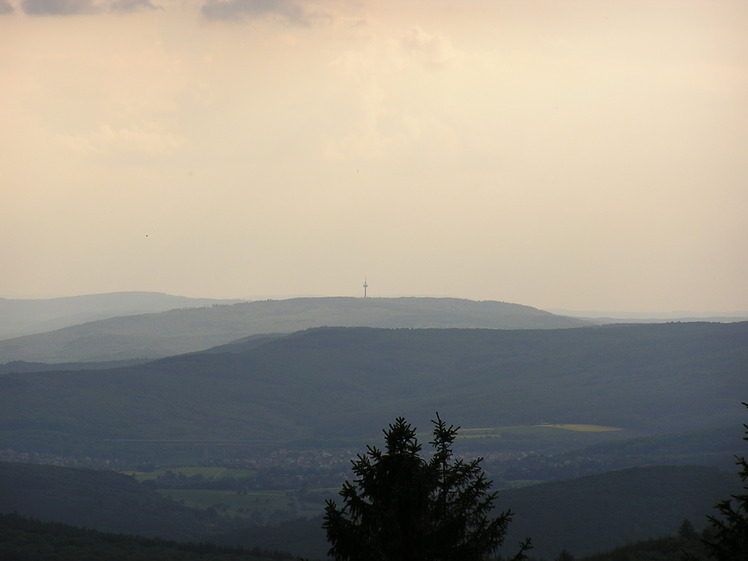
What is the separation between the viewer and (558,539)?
155250 millimetres

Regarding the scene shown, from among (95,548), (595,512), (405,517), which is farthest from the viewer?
(595,512)

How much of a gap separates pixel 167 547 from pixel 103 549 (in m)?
8.14

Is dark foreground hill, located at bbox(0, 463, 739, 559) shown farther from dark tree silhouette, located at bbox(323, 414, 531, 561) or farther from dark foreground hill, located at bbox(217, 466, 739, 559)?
dark tree silhouette, located at bbox(323, 414, 531, 561)

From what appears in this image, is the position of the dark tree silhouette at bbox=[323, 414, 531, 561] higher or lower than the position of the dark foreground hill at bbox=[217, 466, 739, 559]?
higher

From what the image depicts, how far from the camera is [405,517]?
2612cm

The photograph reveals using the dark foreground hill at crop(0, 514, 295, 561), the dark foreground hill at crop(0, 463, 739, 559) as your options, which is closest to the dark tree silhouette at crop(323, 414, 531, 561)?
the dark foreground hill at crop(0, 514, 295, 561)

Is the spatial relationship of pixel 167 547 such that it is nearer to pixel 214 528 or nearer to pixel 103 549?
pixel 103 549

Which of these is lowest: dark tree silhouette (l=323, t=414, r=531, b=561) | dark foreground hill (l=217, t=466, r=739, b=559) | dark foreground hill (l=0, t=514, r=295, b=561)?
dark foreground hill (l=0, t=514, r=295, b=561)

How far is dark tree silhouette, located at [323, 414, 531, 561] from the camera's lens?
25.8 m

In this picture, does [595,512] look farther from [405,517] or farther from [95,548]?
[405,517]

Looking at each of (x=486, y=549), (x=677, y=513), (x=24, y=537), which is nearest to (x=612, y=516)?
(x=677, y=513)

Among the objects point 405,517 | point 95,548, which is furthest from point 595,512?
point 405,517

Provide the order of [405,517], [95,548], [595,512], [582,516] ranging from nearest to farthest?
[405,517]
[95,548]
[582,516]
[595,512]

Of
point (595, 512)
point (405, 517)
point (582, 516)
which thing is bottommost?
point (582, 516)
